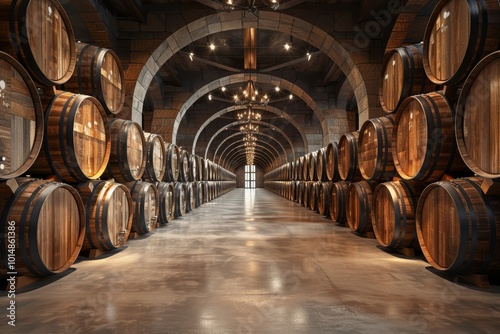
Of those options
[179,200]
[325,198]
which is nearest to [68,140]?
[179,200]

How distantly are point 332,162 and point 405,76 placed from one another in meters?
3.76

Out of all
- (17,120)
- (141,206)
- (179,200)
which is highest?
(17,120)

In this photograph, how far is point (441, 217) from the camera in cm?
351

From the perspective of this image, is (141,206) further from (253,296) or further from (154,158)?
(253,296)

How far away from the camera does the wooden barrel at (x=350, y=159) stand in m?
6.91

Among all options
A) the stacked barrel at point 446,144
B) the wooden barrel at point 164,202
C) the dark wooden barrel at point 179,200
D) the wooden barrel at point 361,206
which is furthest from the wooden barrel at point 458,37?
the dark wooden barrel at point 179,200

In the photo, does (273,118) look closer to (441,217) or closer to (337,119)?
(337,119)

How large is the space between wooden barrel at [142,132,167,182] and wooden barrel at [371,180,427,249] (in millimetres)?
4211

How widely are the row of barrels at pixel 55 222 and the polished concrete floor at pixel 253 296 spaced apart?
203 mm

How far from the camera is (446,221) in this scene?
3400 millimetres

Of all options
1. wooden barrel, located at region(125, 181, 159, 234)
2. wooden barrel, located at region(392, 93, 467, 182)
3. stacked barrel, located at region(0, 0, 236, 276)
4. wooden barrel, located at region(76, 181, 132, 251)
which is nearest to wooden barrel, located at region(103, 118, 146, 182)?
stacked barrel, located at region(0, 0, 236, 276)

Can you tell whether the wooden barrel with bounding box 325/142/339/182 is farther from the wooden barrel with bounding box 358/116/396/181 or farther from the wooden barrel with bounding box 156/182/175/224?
the wooden barrel with bounding box 156/182/175/224

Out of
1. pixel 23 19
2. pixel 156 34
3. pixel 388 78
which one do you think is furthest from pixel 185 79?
pixel 23 19

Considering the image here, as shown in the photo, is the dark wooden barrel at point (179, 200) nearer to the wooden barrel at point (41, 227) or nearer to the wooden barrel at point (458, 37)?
the wooden barrel at point (41, 227)
